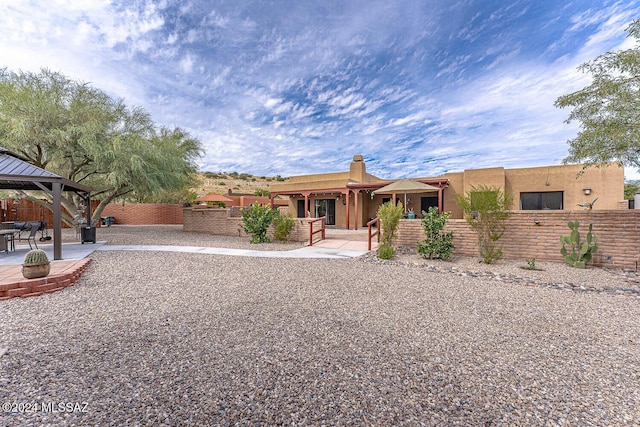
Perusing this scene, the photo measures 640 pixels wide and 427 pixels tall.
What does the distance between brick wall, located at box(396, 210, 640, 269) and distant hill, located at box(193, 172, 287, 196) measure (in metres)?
40.3

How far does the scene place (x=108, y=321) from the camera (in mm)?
3338

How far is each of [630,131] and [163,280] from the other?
10.3 meters

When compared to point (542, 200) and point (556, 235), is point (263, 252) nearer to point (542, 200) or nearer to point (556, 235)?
point (556, 235)

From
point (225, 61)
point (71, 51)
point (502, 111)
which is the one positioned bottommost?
point (502, 111)

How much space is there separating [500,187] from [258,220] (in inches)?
468

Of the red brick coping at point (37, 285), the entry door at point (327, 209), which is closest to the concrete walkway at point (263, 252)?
the red brick coping at point (37, 285)

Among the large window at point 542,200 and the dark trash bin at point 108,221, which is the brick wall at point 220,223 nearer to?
the dark trash bin at point 108,221

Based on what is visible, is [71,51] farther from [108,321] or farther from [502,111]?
[502,111]

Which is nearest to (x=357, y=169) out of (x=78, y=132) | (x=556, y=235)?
(x=556, y=235)

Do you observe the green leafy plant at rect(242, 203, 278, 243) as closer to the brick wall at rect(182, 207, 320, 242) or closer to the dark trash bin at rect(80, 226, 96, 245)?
the brick wall at rect(182, 207, 320, 242)

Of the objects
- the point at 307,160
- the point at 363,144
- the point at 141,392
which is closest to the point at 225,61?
the point at 363,144

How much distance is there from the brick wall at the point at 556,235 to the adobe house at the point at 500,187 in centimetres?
385

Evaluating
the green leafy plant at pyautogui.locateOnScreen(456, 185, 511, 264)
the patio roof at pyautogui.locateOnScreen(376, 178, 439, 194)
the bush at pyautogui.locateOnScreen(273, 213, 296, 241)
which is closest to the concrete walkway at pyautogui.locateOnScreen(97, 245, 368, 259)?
the bush at pyautogui.locateOnScreen(273, 213, 296, 241)

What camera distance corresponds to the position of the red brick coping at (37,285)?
4156 mm
